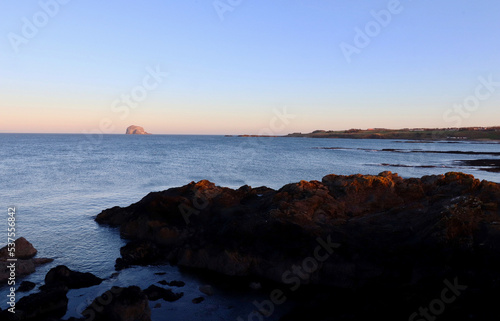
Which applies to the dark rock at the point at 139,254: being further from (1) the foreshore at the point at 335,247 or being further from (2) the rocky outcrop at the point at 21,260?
(2) the rocky outcrop at the point at 21,260

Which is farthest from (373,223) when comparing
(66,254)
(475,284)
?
(66,254)

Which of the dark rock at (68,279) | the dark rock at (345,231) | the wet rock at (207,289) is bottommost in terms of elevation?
the wet rock at (207,289)

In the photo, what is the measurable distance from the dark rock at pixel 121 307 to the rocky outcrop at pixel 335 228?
6.04 m

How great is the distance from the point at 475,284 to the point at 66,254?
22.5 meters

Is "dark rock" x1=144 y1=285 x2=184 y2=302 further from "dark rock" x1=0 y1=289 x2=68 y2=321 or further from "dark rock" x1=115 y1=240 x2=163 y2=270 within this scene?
"dark rock" x1=115 y1=240 x2=163 y2=270

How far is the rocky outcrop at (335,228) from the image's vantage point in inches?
647

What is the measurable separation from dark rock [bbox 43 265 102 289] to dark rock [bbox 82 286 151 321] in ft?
10.7

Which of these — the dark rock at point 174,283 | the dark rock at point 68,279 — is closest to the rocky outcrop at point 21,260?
the dark rock at point 68,279

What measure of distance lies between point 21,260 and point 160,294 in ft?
29.9

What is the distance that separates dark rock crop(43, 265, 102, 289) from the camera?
17.0 meters

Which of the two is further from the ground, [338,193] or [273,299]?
[338,193]

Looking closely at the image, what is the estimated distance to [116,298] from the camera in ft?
45.1

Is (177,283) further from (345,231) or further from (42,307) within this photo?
(345,231)

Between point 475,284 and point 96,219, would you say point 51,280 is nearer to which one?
point 96,219
